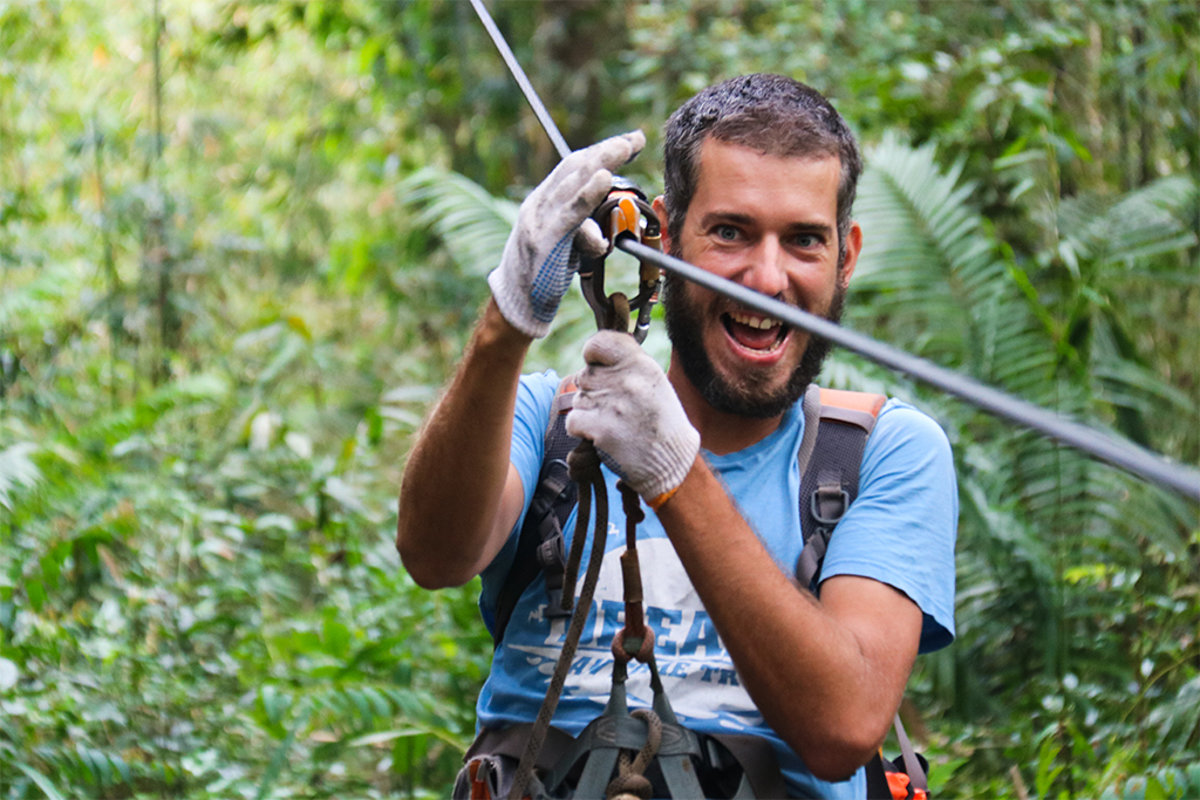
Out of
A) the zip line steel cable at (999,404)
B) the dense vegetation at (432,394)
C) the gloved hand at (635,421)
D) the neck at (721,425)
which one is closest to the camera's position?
the zip line steel cable at (999,404)

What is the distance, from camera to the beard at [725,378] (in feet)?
6.40

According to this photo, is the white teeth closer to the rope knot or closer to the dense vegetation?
the rope knot

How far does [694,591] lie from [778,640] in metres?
0.29

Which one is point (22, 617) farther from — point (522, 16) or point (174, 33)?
point (522, 16)

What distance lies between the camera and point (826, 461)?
1941 mm

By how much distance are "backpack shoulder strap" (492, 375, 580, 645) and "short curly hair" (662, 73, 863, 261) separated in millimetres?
434

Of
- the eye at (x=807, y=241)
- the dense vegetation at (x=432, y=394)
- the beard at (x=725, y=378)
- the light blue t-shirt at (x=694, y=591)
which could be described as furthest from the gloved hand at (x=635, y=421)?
the dense vegetation at (x=432, y=394)

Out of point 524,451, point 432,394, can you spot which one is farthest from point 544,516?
point 432,394

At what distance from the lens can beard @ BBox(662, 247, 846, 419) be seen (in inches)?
76.9

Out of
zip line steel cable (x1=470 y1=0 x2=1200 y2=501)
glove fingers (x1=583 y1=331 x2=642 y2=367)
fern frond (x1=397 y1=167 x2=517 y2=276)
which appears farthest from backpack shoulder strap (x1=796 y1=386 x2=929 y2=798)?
fern frond (x1=397 y1=167 x2=517 y2=276)

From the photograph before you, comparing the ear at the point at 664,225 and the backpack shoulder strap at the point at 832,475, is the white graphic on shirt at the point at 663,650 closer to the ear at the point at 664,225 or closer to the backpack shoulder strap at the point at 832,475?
the backpack shoulder strap at the point at 832,475

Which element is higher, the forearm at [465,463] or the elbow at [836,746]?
the forearm at [465,463]

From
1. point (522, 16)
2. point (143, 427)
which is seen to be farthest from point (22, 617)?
point (522, 16)

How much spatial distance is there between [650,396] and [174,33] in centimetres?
647
